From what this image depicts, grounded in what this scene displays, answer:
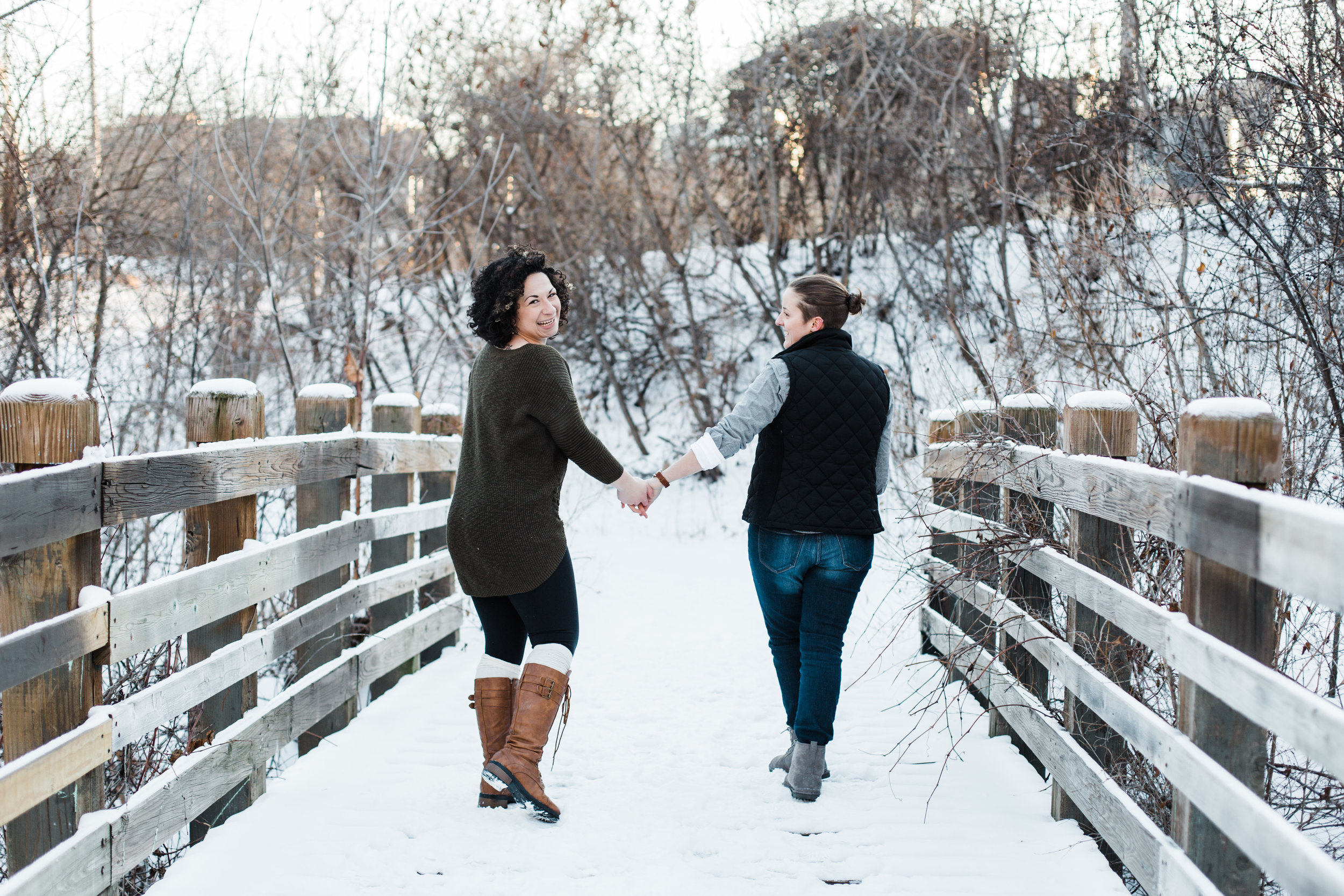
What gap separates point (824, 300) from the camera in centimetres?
377

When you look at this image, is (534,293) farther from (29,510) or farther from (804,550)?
(29,510)

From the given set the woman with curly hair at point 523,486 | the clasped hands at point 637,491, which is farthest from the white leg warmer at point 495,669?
the clasped hands at point 637,491

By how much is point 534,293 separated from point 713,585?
5.62m

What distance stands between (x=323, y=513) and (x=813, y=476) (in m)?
2.03

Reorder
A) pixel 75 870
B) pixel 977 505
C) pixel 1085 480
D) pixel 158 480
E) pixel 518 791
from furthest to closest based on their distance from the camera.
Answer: pixel 977 505 < pixel 518 791 < pixel 1085 480 < pixel 158 480 < pixel 75 870

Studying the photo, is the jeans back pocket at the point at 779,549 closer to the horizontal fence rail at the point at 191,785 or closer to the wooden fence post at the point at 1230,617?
the wooden fence post at the point at 1230,617

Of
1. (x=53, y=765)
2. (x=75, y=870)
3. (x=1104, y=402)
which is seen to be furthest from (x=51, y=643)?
(x=1104, y=402)

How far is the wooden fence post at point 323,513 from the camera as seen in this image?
4.23m

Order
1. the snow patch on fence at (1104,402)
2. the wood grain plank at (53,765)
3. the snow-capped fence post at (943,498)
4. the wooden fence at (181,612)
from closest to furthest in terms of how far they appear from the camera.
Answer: the wood grain plank at (53,765)
the wooden fence at (181,612)
the snow patch on fence at (1104,402)
the snow-capped fence post at (943,498)

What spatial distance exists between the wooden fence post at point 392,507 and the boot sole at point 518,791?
175 cm

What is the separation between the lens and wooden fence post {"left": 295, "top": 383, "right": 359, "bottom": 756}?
4.23 metres

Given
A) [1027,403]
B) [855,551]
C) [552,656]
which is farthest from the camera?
[1027,403]

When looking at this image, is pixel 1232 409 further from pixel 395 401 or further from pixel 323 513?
pixel 395 401

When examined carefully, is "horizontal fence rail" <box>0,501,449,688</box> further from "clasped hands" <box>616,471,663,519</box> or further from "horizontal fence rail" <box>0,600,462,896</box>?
"clasped hands" <box>616,471,663,519</box>
